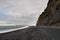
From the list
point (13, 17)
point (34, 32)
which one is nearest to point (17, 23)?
point (13, 17)

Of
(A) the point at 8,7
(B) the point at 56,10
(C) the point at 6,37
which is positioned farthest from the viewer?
(B) the point at 56,10

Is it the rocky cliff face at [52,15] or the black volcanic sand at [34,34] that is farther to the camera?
the rocky cliff face at [52,15]

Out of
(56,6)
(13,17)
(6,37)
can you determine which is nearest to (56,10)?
(56,6)

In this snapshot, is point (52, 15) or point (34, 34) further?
point (52, 15)

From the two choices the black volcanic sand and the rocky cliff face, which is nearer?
the black volcanic sand

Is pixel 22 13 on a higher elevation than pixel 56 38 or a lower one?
higher

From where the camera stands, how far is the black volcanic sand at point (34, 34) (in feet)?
1.74

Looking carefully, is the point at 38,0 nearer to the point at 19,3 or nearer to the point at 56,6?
A: the point at 19,3

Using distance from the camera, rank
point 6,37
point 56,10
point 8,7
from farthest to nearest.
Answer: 1. point 56,10
2. point 8,7
3. point 6,37

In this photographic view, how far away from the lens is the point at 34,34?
55cm

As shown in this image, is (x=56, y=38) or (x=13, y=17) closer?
(x=56, y=38)

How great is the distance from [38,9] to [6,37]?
0.27m

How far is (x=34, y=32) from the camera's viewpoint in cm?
56

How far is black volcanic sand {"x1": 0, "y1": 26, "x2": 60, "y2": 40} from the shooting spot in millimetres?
530
